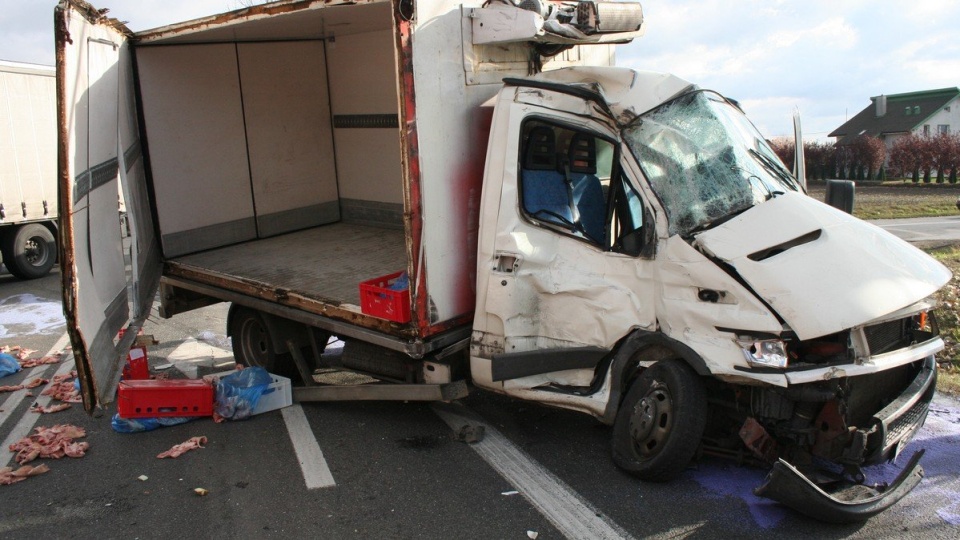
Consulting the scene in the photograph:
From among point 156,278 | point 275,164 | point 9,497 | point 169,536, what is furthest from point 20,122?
point 169,536

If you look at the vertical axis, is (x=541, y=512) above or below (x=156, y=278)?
below

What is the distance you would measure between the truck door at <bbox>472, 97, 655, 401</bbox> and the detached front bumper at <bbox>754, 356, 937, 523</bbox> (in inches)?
50.8

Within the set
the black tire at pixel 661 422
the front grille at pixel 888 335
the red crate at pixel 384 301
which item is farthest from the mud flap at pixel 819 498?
the red crate at pixel 384 301

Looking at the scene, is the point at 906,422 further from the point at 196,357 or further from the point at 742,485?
the point at 196,357

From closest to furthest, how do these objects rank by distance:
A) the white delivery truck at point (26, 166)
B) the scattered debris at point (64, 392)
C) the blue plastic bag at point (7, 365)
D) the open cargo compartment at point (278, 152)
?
the scattered debris at point (64, 392), the open cargo compartment at point (278, 152), the blue plastic bag at point (7, 365), the white delivery truck at point (26, 166)

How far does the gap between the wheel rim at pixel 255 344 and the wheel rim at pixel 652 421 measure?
3.68 m

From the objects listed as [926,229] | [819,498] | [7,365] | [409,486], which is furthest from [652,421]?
[926,229]

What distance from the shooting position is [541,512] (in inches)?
184

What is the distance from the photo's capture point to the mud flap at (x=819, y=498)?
408 cm

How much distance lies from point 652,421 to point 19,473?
4.45 metres

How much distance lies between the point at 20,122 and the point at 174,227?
677cm

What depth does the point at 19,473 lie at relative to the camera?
546 cm

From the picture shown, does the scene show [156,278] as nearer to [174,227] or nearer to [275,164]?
[174,227]

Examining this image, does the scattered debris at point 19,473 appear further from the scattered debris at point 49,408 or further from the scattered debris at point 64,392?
the scattered debris at point 64,392
